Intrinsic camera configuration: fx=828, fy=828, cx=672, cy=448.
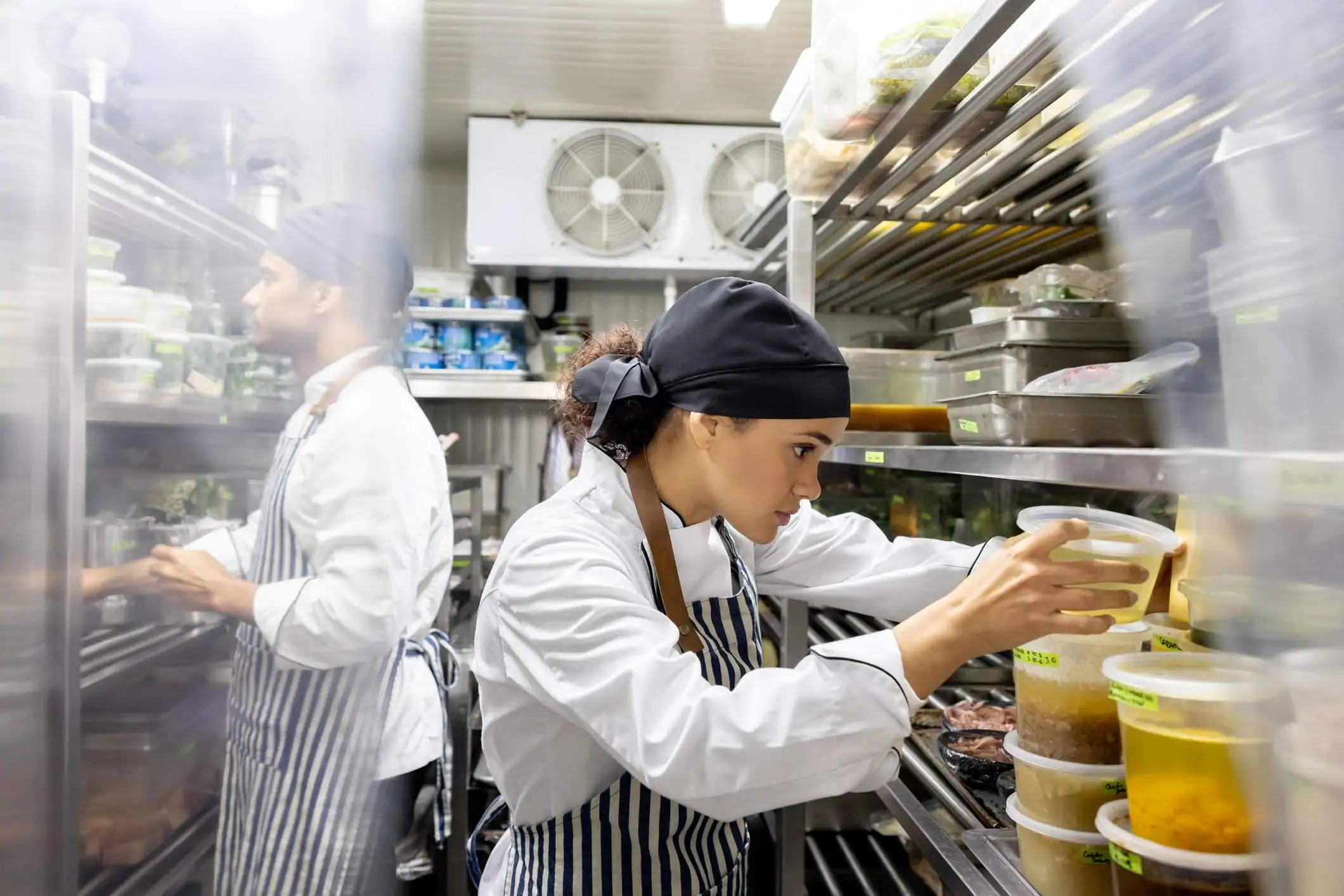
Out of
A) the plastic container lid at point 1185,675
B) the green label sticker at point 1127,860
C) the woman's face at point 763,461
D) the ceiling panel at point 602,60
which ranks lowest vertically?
the green label sticker at point 1127,860

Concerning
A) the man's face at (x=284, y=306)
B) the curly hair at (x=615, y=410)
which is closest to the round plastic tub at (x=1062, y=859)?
the curly hair at (x=615, y=410)

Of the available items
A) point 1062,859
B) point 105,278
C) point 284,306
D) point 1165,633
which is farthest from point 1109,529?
point 284,306

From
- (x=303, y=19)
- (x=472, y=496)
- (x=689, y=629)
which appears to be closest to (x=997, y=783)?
(x=689, y=629)

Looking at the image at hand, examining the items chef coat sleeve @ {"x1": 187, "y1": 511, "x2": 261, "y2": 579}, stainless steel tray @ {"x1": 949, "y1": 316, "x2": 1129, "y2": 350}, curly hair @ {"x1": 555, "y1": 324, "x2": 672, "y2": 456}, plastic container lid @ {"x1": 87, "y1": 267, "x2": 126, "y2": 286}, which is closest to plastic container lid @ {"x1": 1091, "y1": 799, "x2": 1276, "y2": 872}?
stainless steel tray @ {"x1": 949, "y1": 316, "x2": 1129, "y2": 350}

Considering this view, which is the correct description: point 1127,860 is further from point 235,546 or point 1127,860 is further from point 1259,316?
point 235,546

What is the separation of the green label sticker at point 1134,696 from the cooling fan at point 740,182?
112 inches

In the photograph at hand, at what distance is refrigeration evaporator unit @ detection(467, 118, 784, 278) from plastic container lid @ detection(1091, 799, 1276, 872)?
2.80 meters

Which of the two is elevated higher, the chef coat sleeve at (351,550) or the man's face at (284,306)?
the man's face at (284,306)

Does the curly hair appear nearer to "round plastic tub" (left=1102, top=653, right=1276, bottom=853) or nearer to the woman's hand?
the woman's hand

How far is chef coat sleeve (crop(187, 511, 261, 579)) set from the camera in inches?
62.0

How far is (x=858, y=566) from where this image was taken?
1523 mm

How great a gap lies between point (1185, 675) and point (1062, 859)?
321 mm

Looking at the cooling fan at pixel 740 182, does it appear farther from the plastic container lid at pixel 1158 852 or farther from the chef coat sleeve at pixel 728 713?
the plastic container lid at pixel 1158 852

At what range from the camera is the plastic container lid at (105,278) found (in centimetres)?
115
